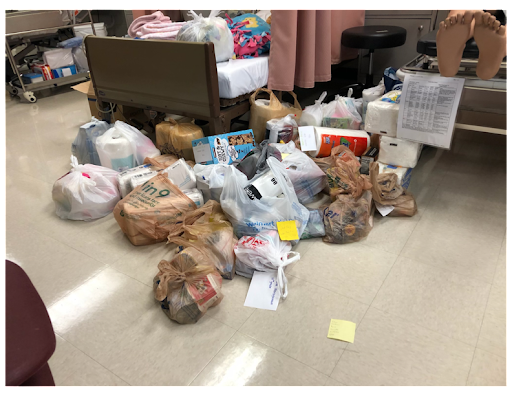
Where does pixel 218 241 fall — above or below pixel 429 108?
below

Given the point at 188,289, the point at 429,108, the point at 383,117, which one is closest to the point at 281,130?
the point at 383,117

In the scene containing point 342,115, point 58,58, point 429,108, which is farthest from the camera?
point 58,58

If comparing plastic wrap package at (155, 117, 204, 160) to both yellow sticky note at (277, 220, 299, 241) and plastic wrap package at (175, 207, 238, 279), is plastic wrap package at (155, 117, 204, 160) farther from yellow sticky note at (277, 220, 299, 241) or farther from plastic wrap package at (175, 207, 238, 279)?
yellow sticky note at (277, 220, 299, 241)

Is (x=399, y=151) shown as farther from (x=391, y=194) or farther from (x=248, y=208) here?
(x=248, y=208)

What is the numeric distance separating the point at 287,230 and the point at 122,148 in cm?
115

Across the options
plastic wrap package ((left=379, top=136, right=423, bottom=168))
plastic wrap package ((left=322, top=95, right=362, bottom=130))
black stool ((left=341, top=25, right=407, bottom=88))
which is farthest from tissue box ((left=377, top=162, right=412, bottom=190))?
black stool ((left=341, top=25, right=407, bottom=88))

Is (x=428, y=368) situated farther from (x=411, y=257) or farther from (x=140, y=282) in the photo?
(x=140, y=282)

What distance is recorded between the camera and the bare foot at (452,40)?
1.48 m

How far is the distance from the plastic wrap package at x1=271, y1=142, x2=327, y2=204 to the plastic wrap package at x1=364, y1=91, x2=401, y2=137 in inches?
14.8

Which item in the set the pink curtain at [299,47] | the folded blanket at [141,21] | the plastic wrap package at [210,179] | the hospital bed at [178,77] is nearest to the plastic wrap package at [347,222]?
the plastic wrap package at [210,179]

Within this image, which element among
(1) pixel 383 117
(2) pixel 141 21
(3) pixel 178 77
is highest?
(2) pixel 141 21

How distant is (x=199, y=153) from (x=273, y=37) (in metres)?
0.89

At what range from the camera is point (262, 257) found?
152 cm
